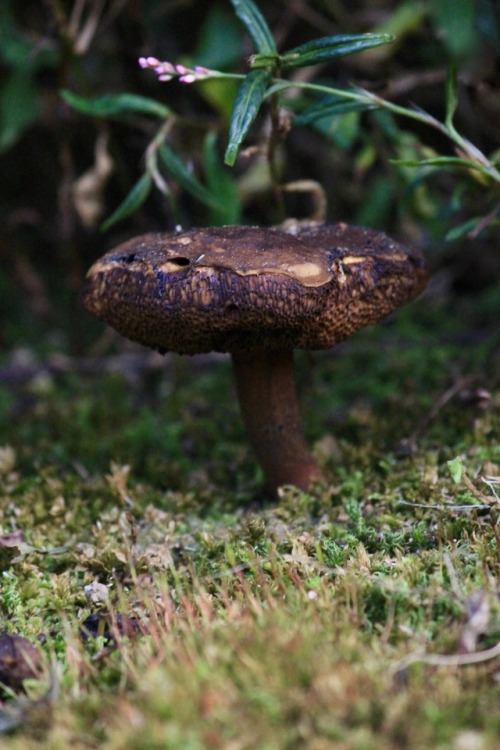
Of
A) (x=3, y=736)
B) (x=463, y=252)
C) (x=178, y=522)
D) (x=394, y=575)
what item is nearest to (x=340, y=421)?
(x=178, y=522)

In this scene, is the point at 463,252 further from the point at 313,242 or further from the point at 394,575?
the point at 394,575

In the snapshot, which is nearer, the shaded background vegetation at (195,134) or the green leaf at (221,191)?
the green leaf at (221,191)

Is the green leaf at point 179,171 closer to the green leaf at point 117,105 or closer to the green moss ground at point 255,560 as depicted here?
the green leaf at point 117,105

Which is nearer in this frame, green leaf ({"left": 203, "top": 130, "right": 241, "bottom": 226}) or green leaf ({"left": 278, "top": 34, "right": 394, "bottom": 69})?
green leaf ({"left": 278, "top": 34, "right": 394, "bottom": 69})

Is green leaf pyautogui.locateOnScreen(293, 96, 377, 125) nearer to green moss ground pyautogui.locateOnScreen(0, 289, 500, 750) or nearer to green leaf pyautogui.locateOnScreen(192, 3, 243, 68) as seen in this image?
green moss ground pyautogui.locateOnScreen(0, 289, 500, 750)

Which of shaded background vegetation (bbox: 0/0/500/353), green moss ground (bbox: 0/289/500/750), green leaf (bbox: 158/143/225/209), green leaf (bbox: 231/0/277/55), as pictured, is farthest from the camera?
shaded background vegetation (bbox: 0/0/500/353)

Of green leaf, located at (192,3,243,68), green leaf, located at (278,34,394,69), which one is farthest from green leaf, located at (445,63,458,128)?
green leaf, located at (192,3,243,68)

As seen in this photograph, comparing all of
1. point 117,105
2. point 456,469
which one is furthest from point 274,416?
point 117,105

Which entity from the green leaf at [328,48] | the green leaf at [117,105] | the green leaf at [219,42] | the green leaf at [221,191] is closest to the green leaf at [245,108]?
the green leaf at [328,48]
